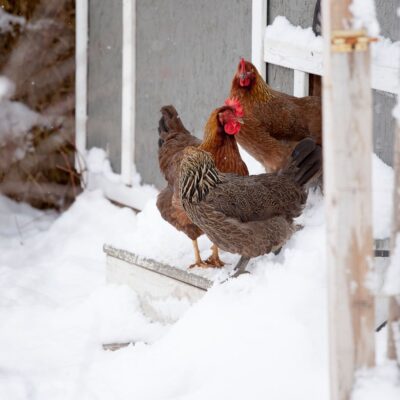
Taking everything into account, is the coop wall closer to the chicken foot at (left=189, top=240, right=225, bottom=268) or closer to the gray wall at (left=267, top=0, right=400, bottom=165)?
the gray wall at (left=267, top=0, right=400, bottom=165)

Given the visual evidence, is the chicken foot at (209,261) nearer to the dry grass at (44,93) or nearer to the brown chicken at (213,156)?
the brown chicken at (213,156)

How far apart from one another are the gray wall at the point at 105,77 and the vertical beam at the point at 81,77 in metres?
0.04

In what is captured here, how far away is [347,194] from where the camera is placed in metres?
2.50

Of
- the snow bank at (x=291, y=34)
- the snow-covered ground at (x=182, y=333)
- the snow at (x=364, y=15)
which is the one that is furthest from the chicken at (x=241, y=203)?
the snow at (x=364, y=15)

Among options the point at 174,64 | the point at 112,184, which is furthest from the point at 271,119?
the point at 112,184

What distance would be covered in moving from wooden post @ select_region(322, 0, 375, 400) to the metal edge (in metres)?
1.69

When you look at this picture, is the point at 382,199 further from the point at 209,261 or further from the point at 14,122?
the point at 14,122

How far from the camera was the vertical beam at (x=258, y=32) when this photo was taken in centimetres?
495

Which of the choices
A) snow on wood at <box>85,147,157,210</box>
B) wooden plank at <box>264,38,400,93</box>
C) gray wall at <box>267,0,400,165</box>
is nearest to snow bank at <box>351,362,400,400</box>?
gray wall at <box>267,0,400,165</box>

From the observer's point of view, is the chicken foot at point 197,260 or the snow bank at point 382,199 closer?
the snow bank at point 382,199

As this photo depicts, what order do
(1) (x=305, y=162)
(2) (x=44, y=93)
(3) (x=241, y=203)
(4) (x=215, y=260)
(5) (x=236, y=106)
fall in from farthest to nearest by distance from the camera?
(2) (x=44, y=93)
(4) (x=215, y=260)
(5) (x=236, y=106)
(1) (x=305, y=162)
(3) (x=241, y=203)

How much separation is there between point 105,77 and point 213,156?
281 cm

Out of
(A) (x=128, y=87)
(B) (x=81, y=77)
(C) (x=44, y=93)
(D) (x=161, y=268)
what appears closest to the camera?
(D) (x=161, y=268)

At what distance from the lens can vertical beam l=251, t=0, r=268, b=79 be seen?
16.2 feet
